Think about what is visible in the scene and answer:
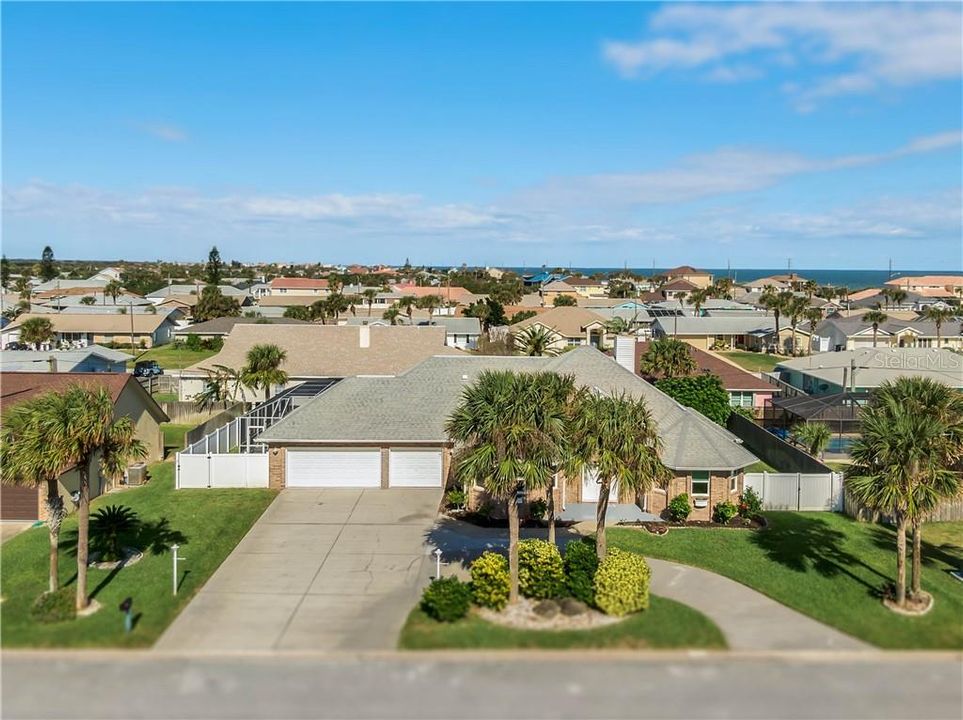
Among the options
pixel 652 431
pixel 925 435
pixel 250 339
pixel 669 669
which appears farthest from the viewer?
pixel 250 339

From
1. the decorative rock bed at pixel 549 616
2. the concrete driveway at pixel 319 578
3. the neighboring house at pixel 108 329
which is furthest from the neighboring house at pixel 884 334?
the neighboring house at pixel 108 329

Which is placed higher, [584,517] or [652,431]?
[652,431]

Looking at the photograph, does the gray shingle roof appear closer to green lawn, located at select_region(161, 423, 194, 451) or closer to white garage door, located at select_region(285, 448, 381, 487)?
white garage door, located at select_region(285, 448, 381, 487)

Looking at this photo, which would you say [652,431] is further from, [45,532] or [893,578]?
[45,532]

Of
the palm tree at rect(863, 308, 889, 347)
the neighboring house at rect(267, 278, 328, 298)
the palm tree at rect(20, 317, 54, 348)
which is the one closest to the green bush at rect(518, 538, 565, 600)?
the palm tree at rect(20, 317, 54, 348)

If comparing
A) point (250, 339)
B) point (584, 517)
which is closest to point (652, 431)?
point (584, 517)

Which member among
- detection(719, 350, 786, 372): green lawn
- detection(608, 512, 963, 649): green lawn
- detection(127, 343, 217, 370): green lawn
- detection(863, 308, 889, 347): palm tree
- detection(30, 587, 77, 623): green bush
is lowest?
detection(608, 512, 963, 649): green lawn
